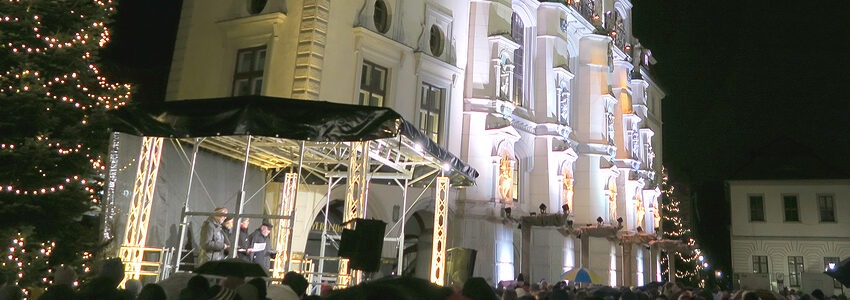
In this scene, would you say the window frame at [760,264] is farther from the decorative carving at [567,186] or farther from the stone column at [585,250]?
the decorative carving at [567,186]

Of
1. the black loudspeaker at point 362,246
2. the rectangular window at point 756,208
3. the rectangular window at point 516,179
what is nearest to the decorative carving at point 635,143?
the rectangular window at point 756,208

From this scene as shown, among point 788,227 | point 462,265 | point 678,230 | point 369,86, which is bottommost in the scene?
point 462,265

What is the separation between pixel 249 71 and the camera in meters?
20.7

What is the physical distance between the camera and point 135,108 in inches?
496

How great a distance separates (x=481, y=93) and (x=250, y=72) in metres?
9.42

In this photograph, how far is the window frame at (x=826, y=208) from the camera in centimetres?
4609

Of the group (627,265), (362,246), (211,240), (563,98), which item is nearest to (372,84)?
(211,240)

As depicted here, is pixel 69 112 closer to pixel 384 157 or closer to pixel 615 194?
pixel 384 157

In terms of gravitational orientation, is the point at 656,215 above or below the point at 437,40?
below

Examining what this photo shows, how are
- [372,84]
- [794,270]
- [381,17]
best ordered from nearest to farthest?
[372,84] < [381,17] < [794,270]

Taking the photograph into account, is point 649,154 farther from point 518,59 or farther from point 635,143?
point 518,59

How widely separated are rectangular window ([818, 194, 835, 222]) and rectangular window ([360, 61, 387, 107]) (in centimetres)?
3871

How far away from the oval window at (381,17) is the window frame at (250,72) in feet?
12.9

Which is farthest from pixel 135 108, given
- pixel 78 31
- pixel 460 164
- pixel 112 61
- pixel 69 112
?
pixel 112 61
